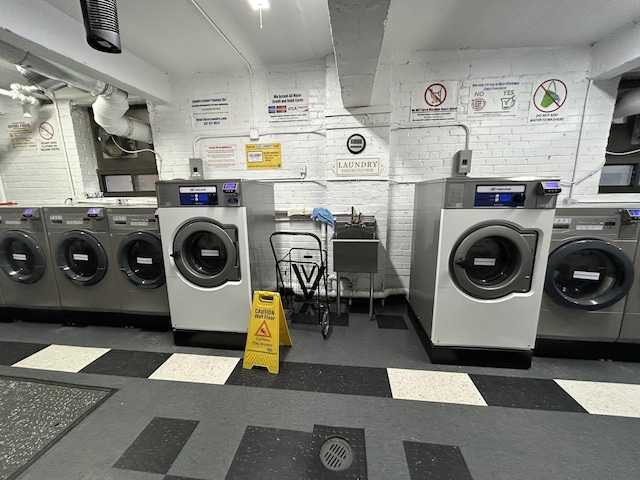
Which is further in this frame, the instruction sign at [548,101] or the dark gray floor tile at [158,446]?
the instruction sign at [548,101]

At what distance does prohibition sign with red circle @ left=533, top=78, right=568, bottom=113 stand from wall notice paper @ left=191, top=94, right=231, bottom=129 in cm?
334

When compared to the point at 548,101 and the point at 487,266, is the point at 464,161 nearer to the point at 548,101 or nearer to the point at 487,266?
the point at 548,101

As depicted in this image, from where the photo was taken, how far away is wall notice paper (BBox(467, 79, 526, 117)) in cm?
257

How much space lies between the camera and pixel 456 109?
2.66 m

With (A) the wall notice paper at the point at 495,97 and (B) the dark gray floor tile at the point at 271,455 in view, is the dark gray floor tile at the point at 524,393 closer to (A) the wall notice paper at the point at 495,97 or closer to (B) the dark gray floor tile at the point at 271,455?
(B) the dark gray floor tile at the point at 271,455

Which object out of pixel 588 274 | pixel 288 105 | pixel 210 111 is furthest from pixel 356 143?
pixel 588 274

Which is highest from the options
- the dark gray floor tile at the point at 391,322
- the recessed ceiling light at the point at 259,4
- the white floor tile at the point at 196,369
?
the recessed ceiling light at the point at 259,4

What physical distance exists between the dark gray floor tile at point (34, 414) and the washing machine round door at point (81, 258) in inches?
35.6

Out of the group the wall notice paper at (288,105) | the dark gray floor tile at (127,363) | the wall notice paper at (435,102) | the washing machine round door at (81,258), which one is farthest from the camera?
the wall notice paper at (288,105)

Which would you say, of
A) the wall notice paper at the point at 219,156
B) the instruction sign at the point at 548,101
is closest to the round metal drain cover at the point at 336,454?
the wall notice paper at the point at 219,156

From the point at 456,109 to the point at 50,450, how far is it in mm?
4032

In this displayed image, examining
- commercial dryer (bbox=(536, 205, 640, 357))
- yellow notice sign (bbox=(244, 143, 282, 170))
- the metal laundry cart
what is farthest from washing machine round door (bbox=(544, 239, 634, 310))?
yellow notice sign (bbox=(244, 143, 282, 170))

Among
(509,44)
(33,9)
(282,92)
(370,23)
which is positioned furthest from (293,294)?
(509,44)

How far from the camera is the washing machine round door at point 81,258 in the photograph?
235 centimetres
